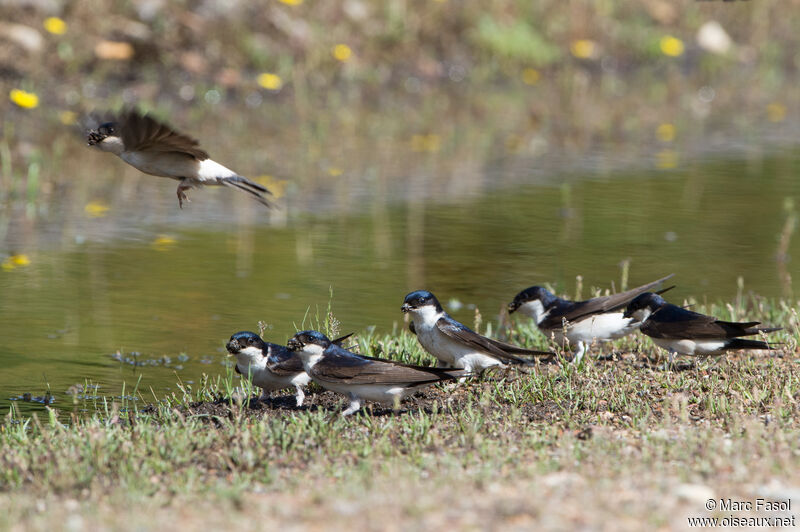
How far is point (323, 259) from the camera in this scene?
391 inches

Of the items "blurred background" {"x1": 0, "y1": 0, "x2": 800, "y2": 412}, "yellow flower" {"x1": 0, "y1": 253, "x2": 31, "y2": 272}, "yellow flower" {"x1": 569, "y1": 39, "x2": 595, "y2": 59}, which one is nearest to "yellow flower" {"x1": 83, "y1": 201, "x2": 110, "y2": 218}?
"blurred background" {"x1": 0, "y1": 0, "x2": 800, "y2": 412}

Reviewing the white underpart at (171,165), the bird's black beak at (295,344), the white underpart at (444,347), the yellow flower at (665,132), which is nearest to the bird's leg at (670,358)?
the white underpart at (444,347)

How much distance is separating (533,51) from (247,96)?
18.6 feet

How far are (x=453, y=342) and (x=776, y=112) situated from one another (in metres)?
13.5

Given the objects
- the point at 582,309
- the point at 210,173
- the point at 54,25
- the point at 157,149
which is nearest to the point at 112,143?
the point at 157,149

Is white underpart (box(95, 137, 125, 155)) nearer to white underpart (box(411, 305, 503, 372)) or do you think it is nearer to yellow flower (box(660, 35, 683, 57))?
white underpart (box(411, 305, 503, 372))

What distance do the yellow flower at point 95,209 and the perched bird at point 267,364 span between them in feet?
17.3

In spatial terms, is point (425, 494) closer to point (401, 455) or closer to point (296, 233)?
point (401, 455)

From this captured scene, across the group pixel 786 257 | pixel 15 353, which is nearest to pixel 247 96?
pixel 786 257

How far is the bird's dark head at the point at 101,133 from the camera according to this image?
631 cm

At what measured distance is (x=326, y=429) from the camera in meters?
5.48

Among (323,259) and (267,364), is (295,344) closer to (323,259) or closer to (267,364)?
(267,364)

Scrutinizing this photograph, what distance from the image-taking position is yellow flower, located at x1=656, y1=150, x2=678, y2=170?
1437cm

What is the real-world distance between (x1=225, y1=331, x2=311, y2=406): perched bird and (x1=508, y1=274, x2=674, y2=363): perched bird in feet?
4.92
